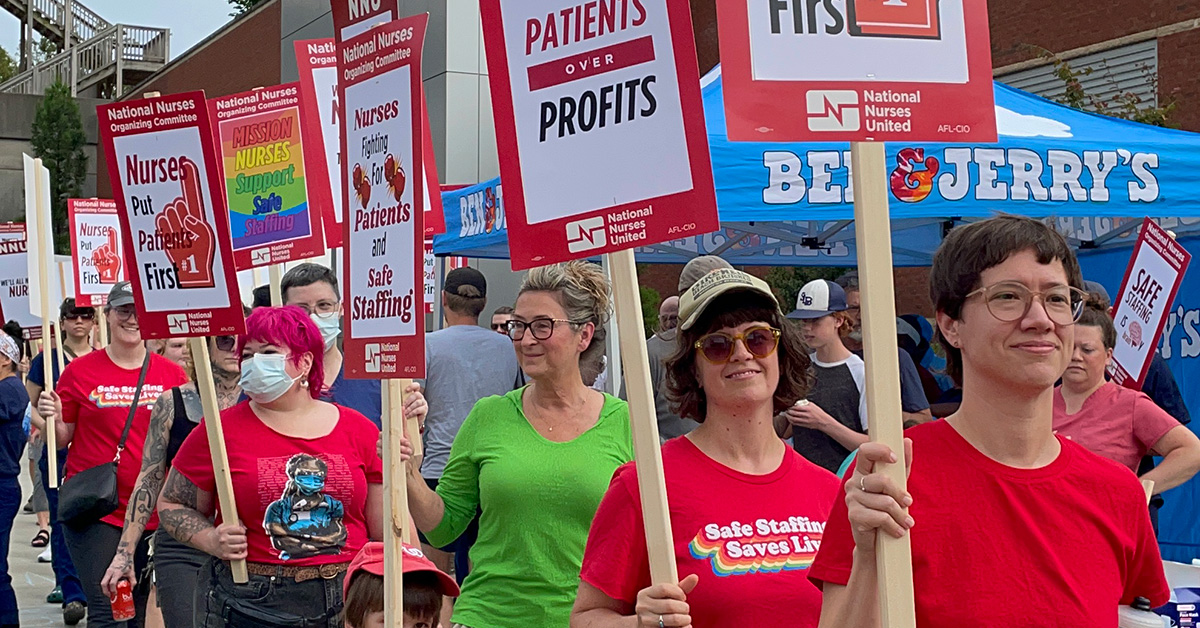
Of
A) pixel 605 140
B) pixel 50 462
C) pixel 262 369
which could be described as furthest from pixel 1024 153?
pixel 50 462

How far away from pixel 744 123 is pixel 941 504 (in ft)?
2.51

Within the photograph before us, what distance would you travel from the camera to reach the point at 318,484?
15.8ft

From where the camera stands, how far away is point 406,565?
401 cm

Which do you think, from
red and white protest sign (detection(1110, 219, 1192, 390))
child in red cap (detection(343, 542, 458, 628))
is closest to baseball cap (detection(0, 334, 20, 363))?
child in red cap (detection(343, 542, 458, 628))

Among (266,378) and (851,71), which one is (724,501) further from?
(266,378)

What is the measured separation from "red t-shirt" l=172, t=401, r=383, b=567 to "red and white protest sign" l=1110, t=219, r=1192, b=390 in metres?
3.65

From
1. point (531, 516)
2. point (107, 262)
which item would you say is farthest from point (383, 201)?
point (107, 262)

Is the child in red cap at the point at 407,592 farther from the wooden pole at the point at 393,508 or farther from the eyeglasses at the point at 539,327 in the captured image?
the eyeglasses at the point at 539,327

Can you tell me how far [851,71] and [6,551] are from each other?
7.86 meters

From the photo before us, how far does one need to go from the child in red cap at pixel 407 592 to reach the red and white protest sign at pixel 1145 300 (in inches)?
151

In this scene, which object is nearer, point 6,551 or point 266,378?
point 266,378

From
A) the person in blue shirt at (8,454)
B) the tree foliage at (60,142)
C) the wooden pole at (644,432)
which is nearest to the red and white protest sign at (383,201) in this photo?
the wooden pole at (644,432)

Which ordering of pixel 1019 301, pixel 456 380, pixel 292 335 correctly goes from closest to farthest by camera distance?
pixel 1019 301, pixel 292 335, pixel 456 380

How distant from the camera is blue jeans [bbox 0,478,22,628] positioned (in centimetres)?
888
